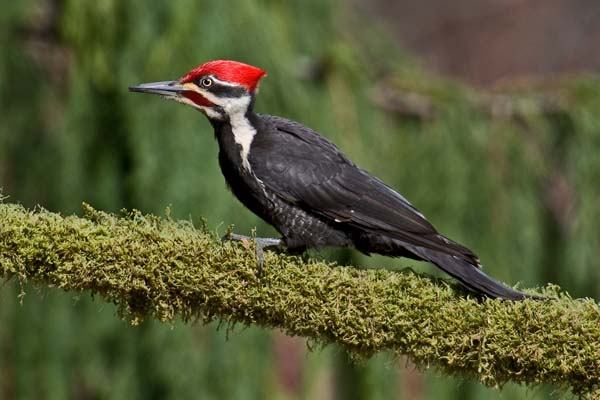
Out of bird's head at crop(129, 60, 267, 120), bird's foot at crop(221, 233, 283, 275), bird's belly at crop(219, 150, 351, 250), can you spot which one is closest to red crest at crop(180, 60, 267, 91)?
bird's head at crop(129, 60, 267, 120)

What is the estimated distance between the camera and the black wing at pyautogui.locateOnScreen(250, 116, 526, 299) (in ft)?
9.13

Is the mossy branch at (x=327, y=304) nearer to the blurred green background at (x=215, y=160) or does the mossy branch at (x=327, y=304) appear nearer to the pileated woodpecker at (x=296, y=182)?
the pileated woodpecker at (x=296, y=182)

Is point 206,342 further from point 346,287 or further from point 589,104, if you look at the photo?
point 589,104

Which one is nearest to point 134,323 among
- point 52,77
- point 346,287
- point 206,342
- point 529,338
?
point 346,287

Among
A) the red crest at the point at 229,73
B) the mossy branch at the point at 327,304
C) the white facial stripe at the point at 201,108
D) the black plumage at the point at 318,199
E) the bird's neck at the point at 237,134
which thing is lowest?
the mossy branch at the point at 327,304

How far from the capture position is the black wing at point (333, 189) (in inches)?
110

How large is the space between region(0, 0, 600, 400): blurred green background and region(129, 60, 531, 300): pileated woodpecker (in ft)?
1.52

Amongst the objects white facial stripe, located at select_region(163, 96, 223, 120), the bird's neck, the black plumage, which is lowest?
the black plumage

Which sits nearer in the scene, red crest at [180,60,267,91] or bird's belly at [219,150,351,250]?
bird's belly at [219,150,351,250]

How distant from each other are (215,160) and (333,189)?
2.19 ft

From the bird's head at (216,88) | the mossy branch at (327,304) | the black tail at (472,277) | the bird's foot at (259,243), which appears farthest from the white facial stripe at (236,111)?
the mossy branch at (327,304)

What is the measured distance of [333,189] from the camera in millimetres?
2930

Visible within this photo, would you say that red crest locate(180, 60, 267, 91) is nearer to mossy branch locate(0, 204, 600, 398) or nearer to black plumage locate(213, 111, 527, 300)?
black plumage locate(213, 111, 527, 300)

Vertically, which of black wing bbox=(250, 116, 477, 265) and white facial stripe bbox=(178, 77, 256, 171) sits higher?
white facial stripe bbox=(178, 77, 256, 171)
